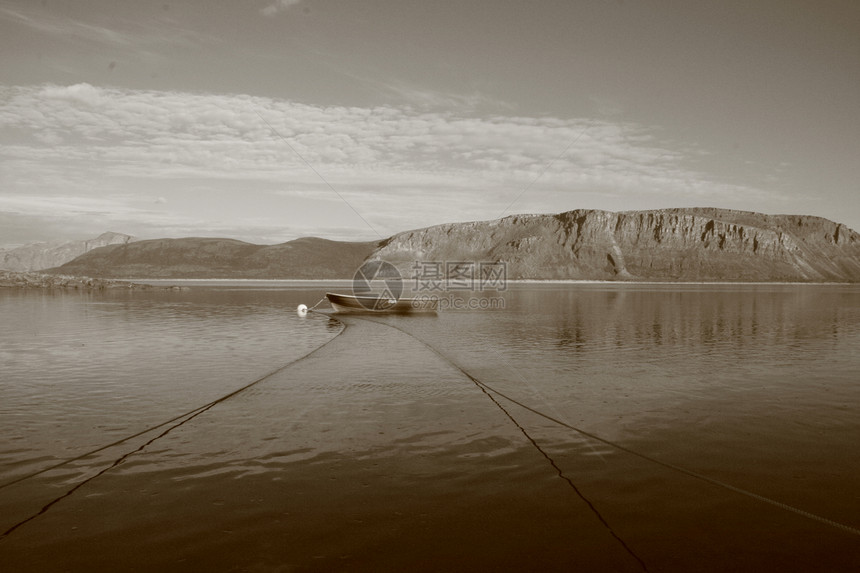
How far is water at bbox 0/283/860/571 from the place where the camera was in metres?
6.88

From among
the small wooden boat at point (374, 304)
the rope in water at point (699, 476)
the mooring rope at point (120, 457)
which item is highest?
the small wooden boat at point (374, 304)

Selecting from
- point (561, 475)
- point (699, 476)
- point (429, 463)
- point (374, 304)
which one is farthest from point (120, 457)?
point (374, 304)

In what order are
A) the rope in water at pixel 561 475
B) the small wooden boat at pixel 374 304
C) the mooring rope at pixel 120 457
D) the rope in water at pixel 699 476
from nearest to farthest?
the rope in water at pixel 561 475, the rope in water at pixel 699 476, the mooring rope at pixel 120 457, the small wooden boat at pixel 374 304

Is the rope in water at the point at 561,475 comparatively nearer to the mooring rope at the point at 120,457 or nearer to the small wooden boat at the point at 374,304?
the mooring rope at the point at 120,457

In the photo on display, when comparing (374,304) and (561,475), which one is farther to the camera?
(374,304)

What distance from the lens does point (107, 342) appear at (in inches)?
1024

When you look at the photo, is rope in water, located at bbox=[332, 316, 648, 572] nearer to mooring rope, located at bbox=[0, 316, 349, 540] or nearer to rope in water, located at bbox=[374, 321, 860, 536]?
rope in water, located at bbox=[374, 321, 860, 536]

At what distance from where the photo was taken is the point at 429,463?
992 centimetres

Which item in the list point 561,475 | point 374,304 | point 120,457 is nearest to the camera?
point 561,475

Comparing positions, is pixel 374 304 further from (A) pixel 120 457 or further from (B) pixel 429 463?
(B) pixel 429 463

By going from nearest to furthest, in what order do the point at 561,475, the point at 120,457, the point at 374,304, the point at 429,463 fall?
the point at 561,475, the point at 429,463, the point at 120,457, the point at 374,304

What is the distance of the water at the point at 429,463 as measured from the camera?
6875mm

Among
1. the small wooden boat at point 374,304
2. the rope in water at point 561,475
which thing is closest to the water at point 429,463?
the rope in water at point 561,475

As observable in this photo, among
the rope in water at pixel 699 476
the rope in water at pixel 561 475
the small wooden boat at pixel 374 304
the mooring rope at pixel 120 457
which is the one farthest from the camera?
the small wooden boat at pixel 374 304
